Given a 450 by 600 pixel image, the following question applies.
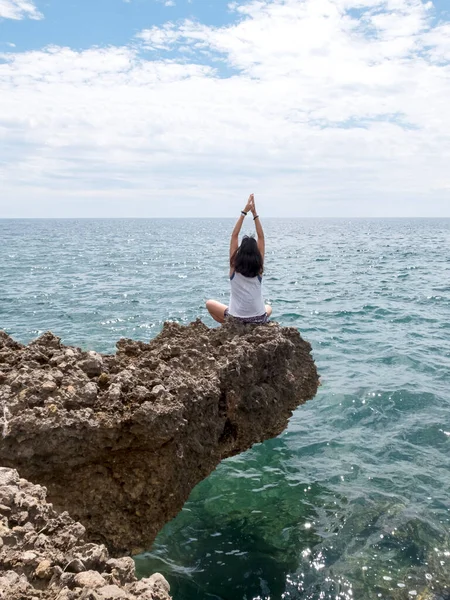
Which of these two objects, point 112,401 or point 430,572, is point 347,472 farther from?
point 112,401

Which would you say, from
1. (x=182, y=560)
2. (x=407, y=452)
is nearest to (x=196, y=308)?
(x=407, y=452)

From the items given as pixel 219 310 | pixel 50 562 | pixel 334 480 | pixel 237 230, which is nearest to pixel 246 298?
pixel 219 310

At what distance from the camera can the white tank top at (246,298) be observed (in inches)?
315

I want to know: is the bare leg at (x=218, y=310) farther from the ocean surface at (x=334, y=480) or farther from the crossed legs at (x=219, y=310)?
the ocean surface at (x=334, y=480)

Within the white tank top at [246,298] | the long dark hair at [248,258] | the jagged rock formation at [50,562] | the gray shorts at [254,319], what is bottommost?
the jagged rock formation at [50,562]

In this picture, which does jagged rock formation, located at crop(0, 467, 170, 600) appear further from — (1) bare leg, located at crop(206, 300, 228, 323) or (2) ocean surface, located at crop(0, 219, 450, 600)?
(1) bare leg, located at crop(206, 300, 228, 323)

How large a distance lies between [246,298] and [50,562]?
200 inches

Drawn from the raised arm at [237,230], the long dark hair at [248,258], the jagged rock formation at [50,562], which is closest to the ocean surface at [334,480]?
the jagged rock formation at [50,562]

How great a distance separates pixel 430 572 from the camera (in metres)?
6.32

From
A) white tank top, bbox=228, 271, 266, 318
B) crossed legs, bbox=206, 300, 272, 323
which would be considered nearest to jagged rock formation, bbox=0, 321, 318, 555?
white tank top, bbox=228, 271, 266, 318

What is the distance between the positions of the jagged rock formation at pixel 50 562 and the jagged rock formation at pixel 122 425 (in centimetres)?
86

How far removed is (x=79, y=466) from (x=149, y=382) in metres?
1.04

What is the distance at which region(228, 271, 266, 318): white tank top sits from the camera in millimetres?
8008

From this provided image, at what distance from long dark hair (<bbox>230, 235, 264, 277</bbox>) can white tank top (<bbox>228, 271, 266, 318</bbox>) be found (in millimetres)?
118
